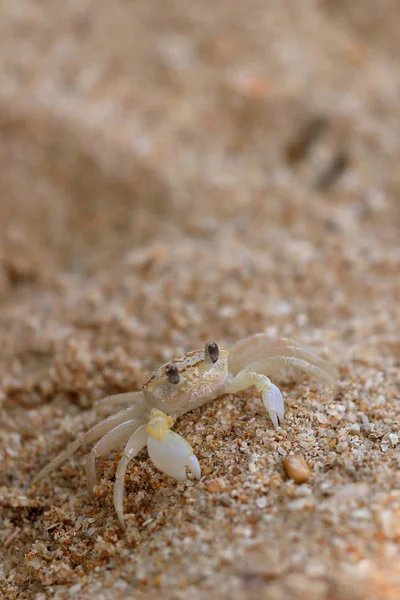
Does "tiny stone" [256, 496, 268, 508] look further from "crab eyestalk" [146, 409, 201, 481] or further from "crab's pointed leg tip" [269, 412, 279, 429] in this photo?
"crab's pointed leg tip" [269, 412, 279, 429]

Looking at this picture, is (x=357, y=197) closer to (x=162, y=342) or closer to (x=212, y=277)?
(x=212, y=277)

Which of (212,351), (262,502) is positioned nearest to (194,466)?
(262,502)

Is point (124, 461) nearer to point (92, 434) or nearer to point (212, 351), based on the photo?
point (92, 434)

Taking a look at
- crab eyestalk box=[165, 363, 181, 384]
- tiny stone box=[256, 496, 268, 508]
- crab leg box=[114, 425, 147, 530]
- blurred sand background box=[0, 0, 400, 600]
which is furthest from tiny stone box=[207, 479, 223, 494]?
crab eyestalk box=[165, 363, 181, 384]

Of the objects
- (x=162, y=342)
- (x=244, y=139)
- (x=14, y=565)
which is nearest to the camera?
(x=14, y=565)

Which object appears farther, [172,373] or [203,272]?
[203,272]

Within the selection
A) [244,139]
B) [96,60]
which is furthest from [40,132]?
[244,139]
